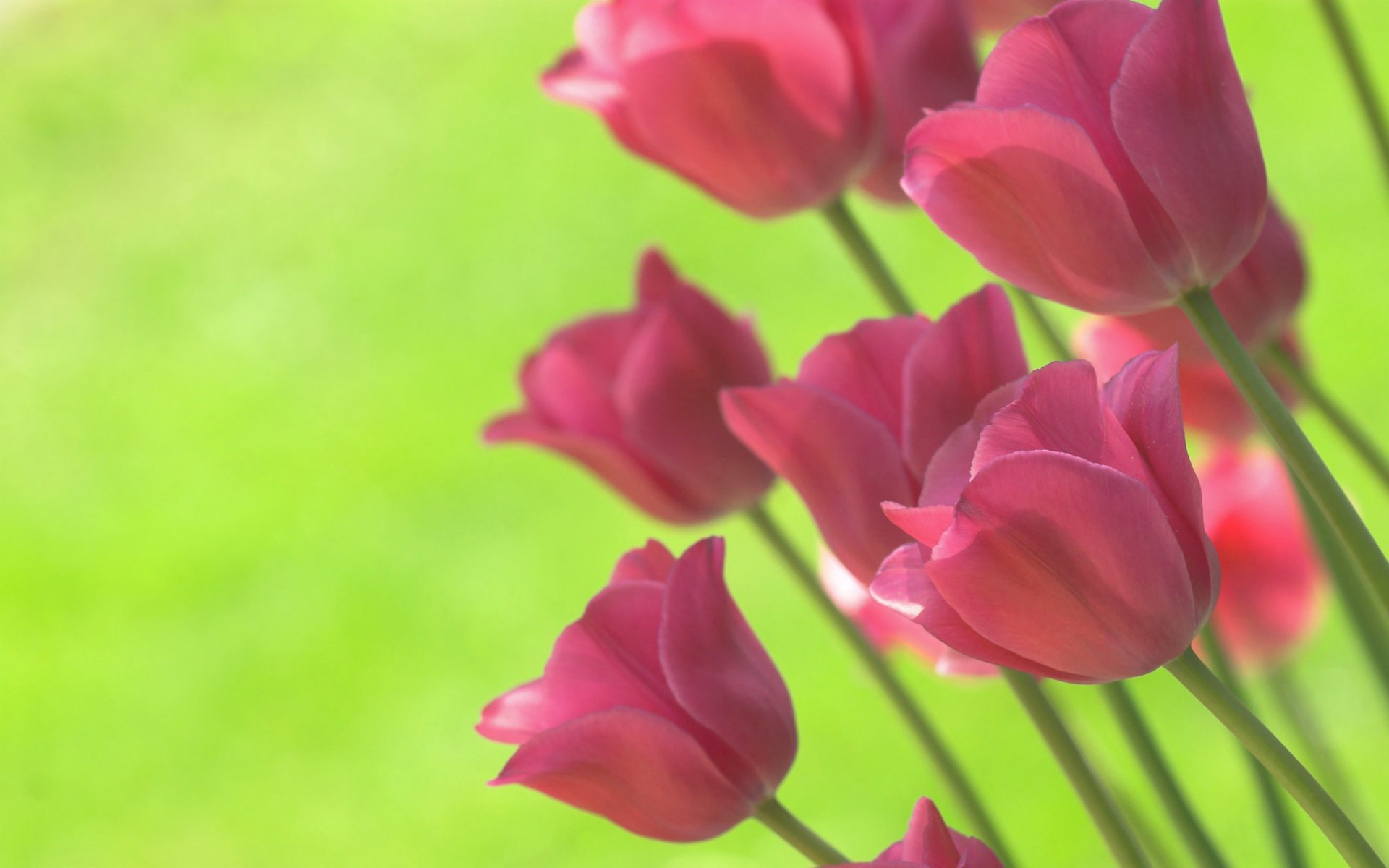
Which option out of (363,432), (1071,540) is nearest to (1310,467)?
(1071,540)

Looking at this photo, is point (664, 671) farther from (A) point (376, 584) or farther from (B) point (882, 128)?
(A) point (376, 584)

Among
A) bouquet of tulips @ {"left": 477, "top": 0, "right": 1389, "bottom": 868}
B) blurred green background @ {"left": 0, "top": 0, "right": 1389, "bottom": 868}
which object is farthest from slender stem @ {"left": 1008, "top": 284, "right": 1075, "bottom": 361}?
blurred green background @ {"left": 0, "top": 0, "right": 1389, "bottom": 868}

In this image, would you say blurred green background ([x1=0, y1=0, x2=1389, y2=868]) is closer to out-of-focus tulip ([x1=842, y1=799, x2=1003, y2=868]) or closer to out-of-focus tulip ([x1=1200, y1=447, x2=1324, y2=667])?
out-of-focus tulip ([x1=1200, y1=447, x2=1324, y2=667])

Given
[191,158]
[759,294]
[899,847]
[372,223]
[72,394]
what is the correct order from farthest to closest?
[191,158] < [372,223] < [72,394] < [759,294] < [899,847]

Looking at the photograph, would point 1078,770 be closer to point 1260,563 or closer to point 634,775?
point 634,775

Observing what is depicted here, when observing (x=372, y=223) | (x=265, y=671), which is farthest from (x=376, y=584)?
(x=372, y=223)

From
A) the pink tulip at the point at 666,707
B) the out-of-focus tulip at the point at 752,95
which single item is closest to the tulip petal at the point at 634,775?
the pink tulip at the point at 666,707
